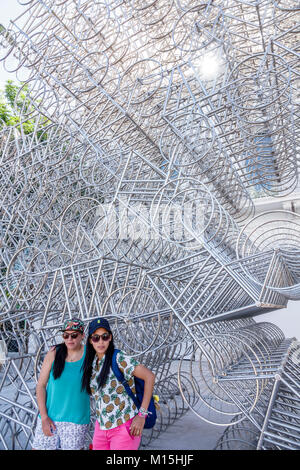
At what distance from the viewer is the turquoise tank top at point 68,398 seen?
2.17 m

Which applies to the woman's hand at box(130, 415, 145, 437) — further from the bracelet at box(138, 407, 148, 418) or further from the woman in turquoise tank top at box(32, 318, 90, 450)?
the woman in turquoise tank top at box(32, 318, 90, 450)

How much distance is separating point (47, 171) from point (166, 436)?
327 cm

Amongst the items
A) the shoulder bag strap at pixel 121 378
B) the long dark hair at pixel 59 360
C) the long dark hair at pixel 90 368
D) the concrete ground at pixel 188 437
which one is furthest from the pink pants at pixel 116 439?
the concrete ground at pixel 188 437

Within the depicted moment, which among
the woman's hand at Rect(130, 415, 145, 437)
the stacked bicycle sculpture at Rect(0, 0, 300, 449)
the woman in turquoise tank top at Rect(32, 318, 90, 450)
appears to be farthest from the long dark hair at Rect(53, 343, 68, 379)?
the stacked bicycle sculpture at Rect(0, 0, 300, 449)

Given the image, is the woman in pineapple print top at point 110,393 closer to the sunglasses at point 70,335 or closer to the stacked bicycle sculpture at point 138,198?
the sunglasses at point 70,335

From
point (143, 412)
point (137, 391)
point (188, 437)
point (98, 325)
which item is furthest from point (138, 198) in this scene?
point (143, 412)

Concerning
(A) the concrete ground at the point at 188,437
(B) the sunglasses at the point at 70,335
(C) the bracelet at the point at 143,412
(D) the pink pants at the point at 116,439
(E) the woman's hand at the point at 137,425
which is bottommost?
(A) the concrete ground at the point at 188,437

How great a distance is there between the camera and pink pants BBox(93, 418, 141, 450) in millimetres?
2055

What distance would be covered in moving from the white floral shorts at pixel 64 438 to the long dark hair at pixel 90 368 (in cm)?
21

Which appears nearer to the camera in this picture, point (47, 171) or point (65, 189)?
point (47, 171)

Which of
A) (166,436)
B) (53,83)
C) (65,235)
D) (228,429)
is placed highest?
(53,83)
